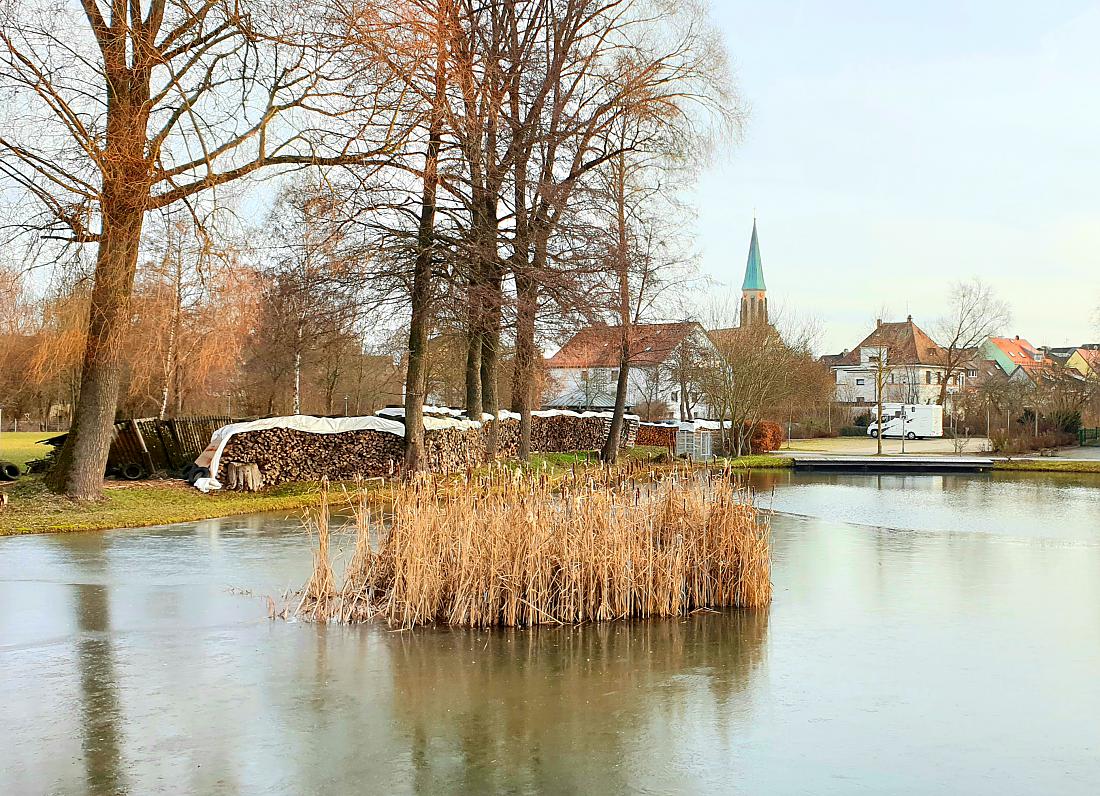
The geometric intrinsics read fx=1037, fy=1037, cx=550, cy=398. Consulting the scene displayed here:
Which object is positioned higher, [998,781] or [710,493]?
[710,493]

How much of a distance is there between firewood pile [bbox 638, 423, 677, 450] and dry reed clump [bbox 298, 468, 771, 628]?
29094 mm

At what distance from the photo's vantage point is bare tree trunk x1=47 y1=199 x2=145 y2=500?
48.3ft

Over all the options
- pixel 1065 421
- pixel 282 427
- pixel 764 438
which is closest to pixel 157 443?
A: pixel 282 427

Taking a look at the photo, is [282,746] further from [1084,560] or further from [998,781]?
[1084,560]

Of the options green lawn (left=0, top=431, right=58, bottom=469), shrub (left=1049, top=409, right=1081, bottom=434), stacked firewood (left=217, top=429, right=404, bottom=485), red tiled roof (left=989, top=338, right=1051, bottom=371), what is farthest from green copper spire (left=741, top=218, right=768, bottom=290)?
stacked firewood (left=217, top=429, right=404, bottom=485)

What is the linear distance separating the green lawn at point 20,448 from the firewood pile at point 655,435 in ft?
64.0

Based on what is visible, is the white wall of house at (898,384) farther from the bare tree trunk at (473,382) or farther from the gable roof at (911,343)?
the bare tree trunk at (473,382)

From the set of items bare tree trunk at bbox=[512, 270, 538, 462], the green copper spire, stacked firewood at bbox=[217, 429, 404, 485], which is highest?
the green copper spire

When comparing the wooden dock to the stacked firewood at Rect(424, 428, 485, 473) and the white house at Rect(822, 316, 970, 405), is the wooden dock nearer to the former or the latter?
the stacked firewood at Rect(424, 428, 485, 473)

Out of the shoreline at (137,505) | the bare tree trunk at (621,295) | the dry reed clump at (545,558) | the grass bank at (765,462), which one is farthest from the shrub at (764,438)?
the dry reed clump at (545,558)

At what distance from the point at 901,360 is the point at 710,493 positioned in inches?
2601

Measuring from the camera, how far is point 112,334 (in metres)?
14.9

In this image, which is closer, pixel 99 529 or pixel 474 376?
pixel 99 529

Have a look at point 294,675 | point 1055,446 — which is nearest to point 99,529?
point 294,675
